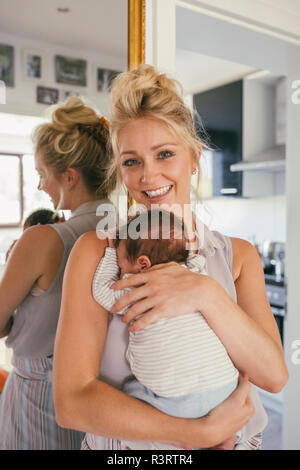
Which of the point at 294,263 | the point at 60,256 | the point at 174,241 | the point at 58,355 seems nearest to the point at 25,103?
the point at 60,256

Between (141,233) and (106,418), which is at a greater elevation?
(141,233)

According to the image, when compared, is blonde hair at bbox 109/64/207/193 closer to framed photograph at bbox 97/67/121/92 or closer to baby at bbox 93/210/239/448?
framed photograph at bbox 97/67/121/92

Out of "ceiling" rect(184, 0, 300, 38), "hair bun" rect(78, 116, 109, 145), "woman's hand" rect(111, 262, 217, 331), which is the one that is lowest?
"woman's hand" rect(111, 262, 217, 331)

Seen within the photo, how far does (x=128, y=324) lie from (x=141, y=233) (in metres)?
0.21

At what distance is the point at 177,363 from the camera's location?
81 centimetres

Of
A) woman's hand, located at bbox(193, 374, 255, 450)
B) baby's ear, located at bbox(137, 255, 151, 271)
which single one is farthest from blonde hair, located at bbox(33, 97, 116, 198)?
woman's hand, located at bbox(193, 374, 255, 450)

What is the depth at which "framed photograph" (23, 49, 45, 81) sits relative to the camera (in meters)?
1.02

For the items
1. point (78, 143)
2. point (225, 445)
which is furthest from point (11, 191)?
point (225, 445)

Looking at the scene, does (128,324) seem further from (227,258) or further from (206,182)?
(206,182)

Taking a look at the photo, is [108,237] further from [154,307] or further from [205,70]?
[205,70]

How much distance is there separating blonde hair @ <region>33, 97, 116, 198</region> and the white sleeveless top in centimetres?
32

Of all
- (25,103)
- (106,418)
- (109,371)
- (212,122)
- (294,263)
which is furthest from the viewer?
(212,122)

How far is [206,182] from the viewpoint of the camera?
12.8ft

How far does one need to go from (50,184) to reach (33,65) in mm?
312
